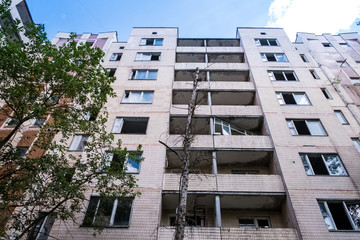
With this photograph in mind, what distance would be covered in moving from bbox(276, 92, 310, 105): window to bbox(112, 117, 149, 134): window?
9855mm

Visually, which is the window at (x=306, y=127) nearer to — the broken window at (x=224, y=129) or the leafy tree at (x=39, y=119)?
the broken window at (x=224, y=129)

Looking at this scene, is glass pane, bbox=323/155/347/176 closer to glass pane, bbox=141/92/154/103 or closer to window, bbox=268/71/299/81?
window, bbox=268/71/299/81

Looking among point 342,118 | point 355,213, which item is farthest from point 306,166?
point 342,118

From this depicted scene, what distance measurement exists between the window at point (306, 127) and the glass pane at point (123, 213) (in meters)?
10.5

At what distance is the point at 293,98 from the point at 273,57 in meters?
5.98

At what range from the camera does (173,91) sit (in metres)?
17.2

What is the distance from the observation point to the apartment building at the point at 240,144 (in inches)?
389

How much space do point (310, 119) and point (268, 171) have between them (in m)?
4.65

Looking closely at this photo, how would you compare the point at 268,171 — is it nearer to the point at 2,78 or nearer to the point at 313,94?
the point at 313,94

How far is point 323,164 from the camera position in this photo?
12.0 metres

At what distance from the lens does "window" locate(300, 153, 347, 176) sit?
38.1 feet

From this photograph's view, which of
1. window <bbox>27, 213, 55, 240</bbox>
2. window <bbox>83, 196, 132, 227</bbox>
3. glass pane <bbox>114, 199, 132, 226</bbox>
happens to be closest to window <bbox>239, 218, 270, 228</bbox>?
glass pane <bbox>114, 199, 132, 226</bbox>

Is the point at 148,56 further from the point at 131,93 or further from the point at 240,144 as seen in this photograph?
the point at 240,144

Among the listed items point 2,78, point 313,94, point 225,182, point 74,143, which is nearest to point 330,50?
point 313,94
